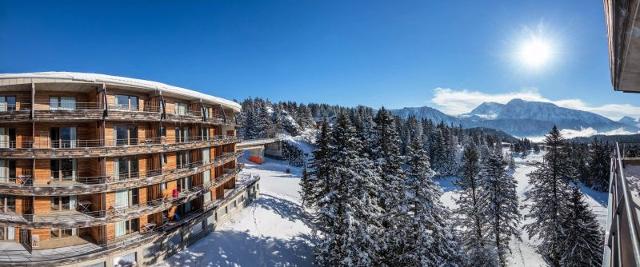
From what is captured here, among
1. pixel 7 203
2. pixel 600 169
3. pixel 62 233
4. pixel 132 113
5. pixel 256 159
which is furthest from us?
pixel 256 159

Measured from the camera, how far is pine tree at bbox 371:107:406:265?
25578 mm

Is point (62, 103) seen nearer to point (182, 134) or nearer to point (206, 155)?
point (182, 134)

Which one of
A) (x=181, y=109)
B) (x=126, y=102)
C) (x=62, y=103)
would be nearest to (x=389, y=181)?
(x=181, y=109)

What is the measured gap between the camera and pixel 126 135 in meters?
25.3

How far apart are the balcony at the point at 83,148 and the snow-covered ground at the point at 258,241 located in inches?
368

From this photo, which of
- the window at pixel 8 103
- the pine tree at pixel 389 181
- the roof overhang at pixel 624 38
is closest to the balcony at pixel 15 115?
the window at pixel 8 103

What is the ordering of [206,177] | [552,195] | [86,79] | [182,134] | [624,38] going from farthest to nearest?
[206,177] → [182,134] → [552,195] → [86,79] → [624,38]

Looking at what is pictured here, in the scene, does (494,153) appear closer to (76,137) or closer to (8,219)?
(76,137)

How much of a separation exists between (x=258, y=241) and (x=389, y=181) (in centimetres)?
1463

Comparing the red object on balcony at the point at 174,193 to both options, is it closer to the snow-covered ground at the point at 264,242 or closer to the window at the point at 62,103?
the snow-covered ground at the point at 264,242

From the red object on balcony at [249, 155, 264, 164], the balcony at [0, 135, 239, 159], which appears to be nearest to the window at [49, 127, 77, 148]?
the balcony at [0, 135, 239, 159]

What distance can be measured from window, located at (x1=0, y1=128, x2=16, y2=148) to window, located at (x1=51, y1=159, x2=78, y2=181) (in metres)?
2.90

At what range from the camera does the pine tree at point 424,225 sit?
78.4 ft

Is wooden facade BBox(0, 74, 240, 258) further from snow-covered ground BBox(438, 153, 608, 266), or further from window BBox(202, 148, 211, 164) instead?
snow-covered ground BBox(438, 153, 608, 266)
